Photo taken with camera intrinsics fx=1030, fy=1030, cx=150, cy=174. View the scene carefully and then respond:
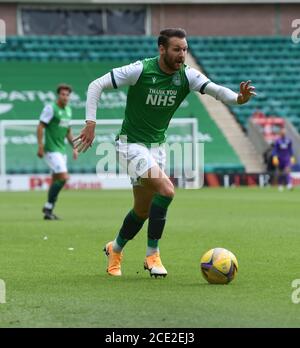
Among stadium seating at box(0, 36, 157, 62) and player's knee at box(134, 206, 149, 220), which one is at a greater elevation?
stadium seating at box(0, 36, 157, 62)

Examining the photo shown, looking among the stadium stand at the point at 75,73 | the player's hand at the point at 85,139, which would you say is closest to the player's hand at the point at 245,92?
the player's hand at the point at 85,139

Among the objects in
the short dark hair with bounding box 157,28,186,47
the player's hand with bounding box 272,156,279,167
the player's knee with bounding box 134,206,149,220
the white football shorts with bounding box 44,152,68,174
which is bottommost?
the player's hand with bounding box 272,156,279,167

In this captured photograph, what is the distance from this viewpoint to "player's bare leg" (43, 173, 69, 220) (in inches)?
725

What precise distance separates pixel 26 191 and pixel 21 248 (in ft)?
57.1

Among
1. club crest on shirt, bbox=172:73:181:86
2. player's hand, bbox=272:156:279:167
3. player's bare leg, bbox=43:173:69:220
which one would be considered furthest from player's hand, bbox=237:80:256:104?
player's hand, bbox=272:156:279:167

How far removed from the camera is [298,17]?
137 feet

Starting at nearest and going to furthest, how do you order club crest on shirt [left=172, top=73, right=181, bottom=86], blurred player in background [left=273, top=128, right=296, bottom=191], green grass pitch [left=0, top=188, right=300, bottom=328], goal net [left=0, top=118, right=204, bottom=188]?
green grass pitch [left=0, top=188, right=300, bottom=328], club crest on shirt [left=172, top=73, right=181, bottom=86], goal net [left=0, top=118, right=204, bottom=188], blurred player in background [left=273, top=128, right=296, bottom=191]

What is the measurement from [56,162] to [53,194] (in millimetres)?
716

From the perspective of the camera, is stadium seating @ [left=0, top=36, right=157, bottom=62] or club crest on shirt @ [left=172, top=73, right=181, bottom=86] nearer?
club crest on shirt @ [left=172, top=73, right=181, bottom=86]

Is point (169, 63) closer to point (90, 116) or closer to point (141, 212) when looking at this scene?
point (90, 116)

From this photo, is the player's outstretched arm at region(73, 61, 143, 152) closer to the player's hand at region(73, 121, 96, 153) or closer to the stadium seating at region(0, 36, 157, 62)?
the player's hand at region(73, 121, 96, 153)

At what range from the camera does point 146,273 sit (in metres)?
10.1

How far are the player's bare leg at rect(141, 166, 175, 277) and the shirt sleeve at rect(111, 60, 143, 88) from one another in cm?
85
